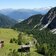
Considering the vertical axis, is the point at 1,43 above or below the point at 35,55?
above

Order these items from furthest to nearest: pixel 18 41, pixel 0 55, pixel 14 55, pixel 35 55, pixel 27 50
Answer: pixel 18 41 → pixel 27 50 → pixel 35 55 → pixel 0 55 → pixel 14 55

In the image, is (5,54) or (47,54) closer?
(5,54)

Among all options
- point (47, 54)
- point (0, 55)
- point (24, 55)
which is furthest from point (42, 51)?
point (0, 55)

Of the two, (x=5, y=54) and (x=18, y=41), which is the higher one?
(x=18, y=41)

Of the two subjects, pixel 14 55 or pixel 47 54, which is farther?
pixel 47 54

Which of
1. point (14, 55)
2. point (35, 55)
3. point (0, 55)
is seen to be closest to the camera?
point (14, 55)

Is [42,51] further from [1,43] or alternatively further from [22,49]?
[1,43]

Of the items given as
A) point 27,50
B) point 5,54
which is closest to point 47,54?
point 27,50

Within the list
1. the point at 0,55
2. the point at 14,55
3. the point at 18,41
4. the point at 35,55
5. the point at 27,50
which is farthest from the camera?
the point at 18,41

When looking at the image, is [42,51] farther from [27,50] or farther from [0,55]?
[0,55]
